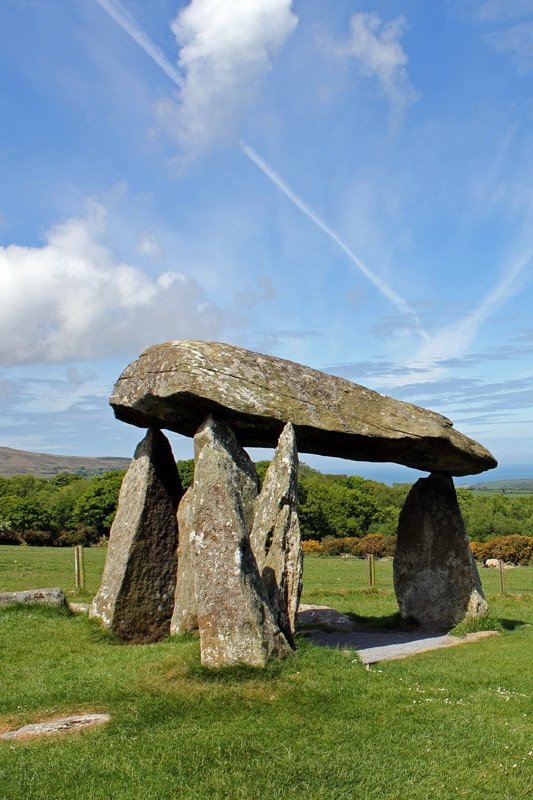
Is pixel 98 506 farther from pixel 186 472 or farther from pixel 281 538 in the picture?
pixel 281 538

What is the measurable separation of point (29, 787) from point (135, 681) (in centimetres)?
334

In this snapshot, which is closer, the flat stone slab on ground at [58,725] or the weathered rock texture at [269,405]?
the flat stone slab on ground at [58,725]

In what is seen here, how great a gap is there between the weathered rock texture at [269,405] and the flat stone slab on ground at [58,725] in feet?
17.6

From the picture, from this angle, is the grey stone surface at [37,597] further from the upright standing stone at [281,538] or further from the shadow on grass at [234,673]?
the shadow on grass at [234,673]

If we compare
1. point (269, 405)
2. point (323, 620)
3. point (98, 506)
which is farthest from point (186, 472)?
point (269, 405)

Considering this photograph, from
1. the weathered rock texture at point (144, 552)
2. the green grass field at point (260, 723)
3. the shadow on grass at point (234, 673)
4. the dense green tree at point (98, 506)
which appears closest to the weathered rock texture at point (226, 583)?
the shadow on grass at point (234, 673)

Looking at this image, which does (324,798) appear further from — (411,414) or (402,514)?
(402,514)

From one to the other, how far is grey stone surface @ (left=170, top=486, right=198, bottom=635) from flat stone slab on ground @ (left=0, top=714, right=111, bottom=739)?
193 inches

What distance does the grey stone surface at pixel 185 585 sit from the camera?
14234 millimetres

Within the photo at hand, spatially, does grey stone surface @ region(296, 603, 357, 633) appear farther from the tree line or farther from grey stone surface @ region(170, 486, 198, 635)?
the tree line

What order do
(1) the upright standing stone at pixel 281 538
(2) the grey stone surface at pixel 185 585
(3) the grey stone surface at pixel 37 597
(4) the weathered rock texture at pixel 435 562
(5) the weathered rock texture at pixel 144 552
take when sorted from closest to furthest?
(1) the upright standing stone at pixel 281 538
(2) the grey stone surface at pixel 185 585
(5) the weathered rock texture at pixel 144 552
(3) the grey stone surface at pixel 37 597
(4) the weathered rock texture at pixel 435 562

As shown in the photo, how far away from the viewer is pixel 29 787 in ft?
24.0

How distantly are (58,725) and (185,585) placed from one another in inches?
216

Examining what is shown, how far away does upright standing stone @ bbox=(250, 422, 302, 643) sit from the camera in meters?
12.3
